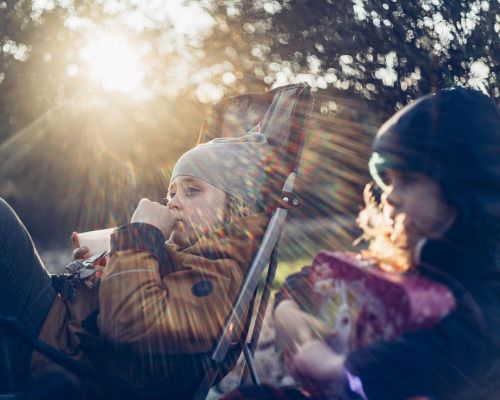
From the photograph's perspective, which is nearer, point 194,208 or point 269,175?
point 194,208

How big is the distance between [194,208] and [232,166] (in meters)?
0.30

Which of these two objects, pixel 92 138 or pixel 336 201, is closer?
pixel 336 201

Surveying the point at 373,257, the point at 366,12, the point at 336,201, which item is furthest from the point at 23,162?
the point at 373,257

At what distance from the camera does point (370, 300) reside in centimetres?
132

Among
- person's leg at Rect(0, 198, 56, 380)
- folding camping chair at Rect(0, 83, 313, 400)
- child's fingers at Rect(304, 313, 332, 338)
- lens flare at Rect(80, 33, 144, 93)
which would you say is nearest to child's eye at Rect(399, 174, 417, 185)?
child's fingers at Rect(304, 313, 332, 338)

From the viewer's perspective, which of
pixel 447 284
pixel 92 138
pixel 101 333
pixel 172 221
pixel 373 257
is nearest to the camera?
pixel 447 284

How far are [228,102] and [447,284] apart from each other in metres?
1.99

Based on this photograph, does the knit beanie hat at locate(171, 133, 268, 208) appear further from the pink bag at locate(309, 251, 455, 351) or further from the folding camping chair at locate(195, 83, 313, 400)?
the pink bag at locate(309, 251, 455, 351)

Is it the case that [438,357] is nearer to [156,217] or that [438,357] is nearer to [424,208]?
[424,208]

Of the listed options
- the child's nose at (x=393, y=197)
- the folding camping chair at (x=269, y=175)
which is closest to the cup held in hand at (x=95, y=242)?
the folding camping chair at (x=269, y=175)

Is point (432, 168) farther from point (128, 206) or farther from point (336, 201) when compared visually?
point (128, 206)

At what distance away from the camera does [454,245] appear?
1370 millimetres

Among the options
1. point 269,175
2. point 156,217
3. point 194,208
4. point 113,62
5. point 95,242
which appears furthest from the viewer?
point 113,62

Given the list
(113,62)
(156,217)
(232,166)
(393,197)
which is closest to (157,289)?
(156,217)
